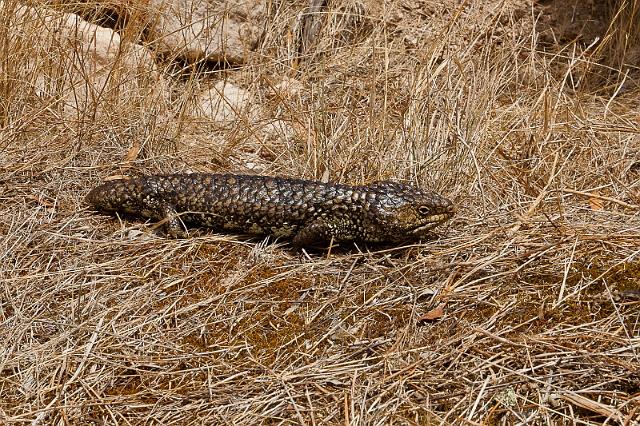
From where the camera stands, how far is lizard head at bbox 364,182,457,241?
4105mm

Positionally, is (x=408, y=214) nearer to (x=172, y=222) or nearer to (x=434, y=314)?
(x=434, y=314)

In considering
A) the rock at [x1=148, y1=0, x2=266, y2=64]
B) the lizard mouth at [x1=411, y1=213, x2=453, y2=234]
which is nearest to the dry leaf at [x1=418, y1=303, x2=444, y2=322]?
the lizard mouth at [x1=411, y1=213, x2=453, y2=234]

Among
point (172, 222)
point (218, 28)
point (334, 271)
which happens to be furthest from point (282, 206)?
point (218, 28)

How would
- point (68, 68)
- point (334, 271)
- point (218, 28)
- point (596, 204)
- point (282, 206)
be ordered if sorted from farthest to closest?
1. point (218, 28)
2. point (68, 68)
3. point (596, 204)
4. point (282, 206)
5. point (334, 271)

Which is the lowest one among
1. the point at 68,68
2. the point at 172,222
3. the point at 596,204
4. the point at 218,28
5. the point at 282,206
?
the point at 172,222

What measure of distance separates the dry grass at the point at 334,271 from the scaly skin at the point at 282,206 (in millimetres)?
102

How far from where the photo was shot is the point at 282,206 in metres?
4.25

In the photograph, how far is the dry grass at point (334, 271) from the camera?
326 cm

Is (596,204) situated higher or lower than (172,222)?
higher

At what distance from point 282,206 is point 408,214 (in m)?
0.66

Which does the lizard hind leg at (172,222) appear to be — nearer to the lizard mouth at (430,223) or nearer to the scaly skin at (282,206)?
the scaly skin at (282,206)

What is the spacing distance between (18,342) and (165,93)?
254 cm

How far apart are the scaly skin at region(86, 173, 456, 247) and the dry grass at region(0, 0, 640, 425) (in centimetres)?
10

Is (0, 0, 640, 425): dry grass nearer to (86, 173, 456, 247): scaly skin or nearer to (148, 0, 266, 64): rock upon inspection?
(86, 173, 456, 247): scaly skin
